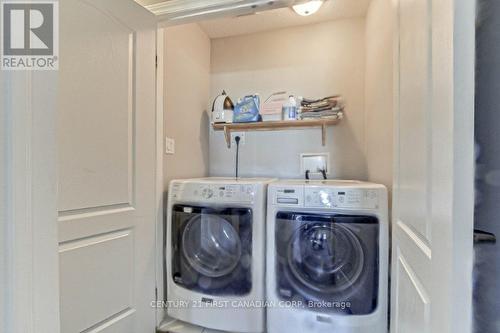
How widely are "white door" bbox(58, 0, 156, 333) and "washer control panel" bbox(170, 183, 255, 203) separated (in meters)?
0.22

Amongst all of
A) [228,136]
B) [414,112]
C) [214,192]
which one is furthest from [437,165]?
[228,136]

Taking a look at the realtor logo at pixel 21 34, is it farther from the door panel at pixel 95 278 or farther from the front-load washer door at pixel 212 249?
the front-load washer door at pixel 212 249

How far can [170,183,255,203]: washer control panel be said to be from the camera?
1.51m

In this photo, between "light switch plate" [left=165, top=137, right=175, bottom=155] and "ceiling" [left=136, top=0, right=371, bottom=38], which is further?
"ceiling" [left=136, top=0, right=371, bottom=38]

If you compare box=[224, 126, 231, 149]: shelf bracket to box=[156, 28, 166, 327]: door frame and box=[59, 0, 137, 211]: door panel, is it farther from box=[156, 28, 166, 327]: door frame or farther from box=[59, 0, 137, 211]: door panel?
box=[59, 0, 137, 211]: door panel

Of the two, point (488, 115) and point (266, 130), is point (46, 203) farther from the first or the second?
point (266, 130)

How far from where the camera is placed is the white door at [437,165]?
43 cm

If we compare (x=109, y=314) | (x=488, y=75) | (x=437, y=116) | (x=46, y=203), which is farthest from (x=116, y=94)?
(x=488, y=75)

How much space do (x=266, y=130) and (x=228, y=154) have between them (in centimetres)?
44

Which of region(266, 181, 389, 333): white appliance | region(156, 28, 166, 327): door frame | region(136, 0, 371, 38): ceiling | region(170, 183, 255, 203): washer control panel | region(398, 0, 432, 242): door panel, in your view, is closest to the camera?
region(398, 0, 432, 242): door panel

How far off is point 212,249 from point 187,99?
1.22 m

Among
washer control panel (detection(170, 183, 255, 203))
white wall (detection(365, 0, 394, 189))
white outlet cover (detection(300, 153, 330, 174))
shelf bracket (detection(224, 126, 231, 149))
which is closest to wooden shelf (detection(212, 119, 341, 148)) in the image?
shelf bracket (detection(224, 126, 231, 149))

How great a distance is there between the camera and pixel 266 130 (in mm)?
2322

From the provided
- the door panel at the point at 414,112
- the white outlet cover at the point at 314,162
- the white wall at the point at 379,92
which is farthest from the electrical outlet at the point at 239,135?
the door panel at the point at 414,112
